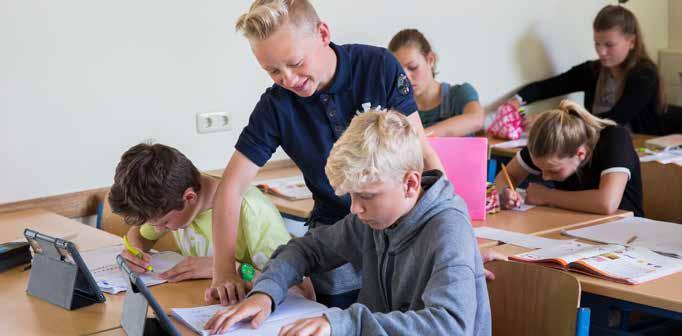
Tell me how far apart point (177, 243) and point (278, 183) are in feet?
3.48

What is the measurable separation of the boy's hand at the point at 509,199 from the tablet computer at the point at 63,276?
1.49 meters

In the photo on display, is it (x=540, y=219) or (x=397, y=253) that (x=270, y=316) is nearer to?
(x=397, y=253)

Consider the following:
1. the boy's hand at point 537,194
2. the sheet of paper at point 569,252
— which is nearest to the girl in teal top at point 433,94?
the boy's hand at point 537,194

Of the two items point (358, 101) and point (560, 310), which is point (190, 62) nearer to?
point (358, 101)

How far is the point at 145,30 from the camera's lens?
11.3 feet

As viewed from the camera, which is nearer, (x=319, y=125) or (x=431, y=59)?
(x=319, y=125)

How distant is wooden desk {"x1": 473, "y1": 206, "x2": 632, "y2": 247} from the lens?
2.74 m

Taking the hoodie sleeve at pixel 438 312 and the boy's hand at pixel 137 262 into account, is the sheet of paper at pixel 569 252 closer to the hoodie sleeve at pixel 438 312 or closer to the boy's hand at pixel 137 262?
the hoodie sleeve at pixel 438 312

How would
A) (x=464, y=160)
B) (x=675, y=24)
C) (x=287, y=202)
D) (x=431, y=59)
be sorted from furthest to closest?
(x=675, y=24), (x=431, y=59), (x=287, y=202), (x=464, y=160)

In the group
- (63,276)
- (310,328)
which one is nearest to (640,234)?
(310,328)

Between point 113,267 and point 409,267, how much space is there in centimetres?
95

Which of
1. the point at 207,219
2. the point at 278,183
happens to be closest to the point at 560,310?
the point at 207,219

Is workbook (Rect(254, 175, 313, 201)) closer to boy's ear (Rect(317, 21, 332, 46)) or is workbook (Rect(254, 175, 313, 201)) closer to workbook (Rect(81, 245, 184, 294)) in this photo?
workbook (Rect(81, 245, 184, 294))

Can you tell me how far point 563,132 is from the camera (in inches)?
115
